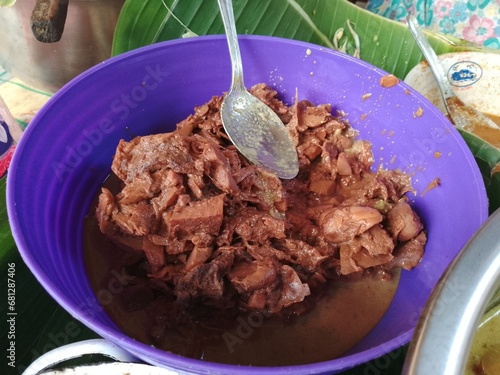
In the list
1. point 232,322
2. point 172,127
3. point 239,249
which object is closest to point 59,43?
point 172,127

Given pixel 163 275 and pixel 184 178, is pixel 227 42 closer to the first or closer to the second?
pixel 184 178

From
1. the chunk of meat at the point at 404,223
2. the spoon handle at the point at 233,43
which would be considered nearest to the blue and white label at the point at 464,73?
the chunk of meat at the point at 404,223

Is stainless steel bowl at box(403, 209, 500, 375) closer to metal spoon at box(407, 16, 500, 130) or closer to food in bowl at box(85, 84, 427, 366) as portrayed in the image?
food in bowl at box(85, 84, 427, 366)

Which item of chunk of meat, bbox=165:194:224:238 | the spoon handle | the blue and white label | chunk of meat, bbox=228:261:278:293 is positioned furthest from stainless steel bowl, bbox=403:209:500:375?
the blue and white label

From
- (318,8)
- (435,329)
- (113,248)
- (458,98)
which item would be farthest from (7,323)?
(458,98)

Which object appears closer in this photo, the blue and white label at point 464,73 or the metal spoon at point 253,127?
the metal spoon at point 253,127

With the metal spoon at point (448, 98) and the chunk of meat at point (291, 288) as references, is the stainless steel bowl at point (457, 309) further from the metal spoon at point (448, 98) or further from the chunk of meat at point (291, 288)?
the metal spoon at point (448, 98)

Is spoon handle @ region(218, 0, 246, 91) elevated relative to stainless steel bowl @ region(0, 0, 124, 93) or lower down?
elevated
